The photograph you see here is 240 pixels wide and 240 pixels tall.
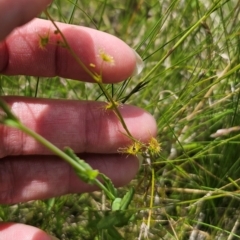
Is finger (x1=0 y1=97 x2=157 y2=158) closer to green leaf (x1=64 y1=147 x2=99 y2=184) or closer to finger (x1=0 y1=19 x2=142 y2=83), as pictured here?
finger (x1=0 y1=19 x2=142 y2=83)

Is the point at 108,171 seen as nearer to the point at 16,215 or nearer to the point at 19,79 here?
the point at 16,215

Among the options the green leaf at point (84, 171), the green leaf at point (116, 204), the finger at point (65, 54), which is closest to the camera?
the green leaf at point (84, 171)

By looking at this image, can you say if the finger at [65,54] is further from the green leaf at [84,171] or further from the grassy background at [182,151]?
the green leaf at [84,171]

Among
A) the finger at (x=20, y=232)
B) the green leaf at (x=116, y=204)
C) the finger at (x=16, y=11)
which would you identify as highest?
the finger at (x=16, y=11)

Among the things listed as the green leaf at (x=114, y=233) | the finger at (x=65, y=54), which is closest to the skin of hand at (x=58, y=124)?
the finger at (x=65, y=54)

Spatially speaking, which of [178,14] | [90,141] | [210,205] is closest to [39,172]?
[90,141]

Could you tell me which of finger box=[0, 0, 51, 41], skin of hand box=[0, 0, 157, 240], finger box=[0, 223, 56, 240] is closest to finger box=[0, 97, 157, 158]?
skin of hand box=[0, 0, 157, 240]
